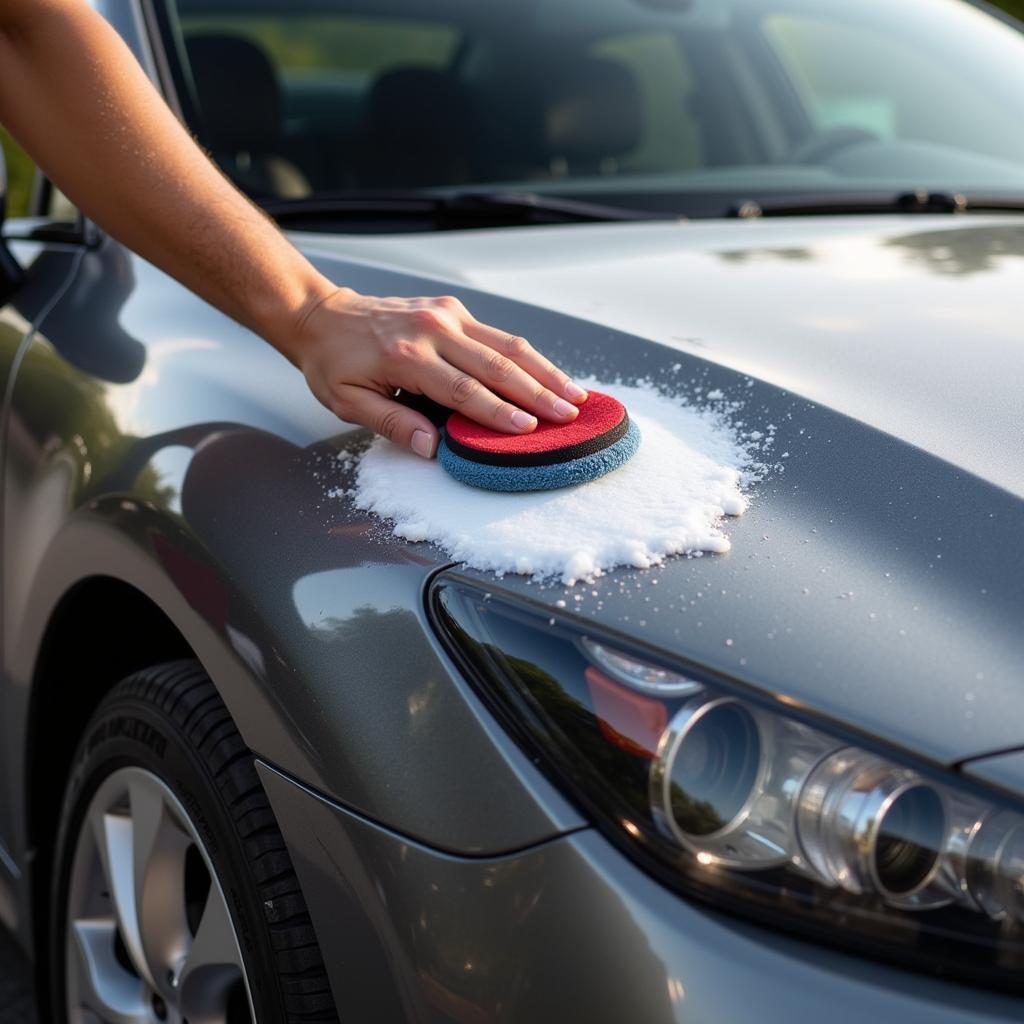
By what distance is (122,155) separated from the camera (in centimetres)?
160

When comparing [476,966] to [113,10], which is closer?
[476,966]

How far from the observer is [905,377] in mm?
1378

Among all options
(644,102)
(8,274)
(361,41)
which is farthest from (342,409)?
(361,41)

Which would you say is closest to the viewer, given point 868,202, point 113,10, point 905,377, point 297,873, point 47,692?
point 297,873

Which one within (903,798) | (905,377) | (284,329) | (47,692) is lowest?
(47,692)

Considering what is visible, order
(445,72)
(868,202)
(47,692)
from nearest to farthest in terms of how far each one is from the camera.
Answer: (47,692)
(868,202)
(445,72)

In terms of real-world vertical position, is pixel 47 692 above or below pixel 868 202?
below

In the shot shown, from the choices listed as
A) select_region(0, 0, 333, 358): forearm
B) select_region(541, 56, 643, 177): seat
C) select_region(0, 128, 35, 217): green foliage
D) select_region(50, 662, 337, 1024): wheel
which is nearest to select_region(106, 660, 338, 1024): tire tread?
select_region(50, 662, 337, 1024): wheel

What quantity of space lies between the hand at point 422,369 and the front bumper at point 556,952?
1.34ft

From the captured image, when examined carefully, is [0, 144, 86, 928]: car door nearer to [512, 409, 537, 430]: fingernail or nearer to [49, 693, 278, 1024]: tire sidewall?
[49, 693, 278, 1024]: tire sidewall

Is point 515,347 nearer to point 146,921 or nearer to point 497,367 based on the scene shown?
point 497,367

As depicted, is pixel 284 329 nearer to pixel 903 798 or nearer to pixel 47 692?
pixel 47 692

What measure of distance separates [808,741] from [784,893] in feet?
0.36

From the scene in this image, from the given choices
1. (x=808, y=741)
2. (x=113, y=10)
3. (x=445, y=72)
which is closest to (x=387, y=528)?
(x=808, y=741)
